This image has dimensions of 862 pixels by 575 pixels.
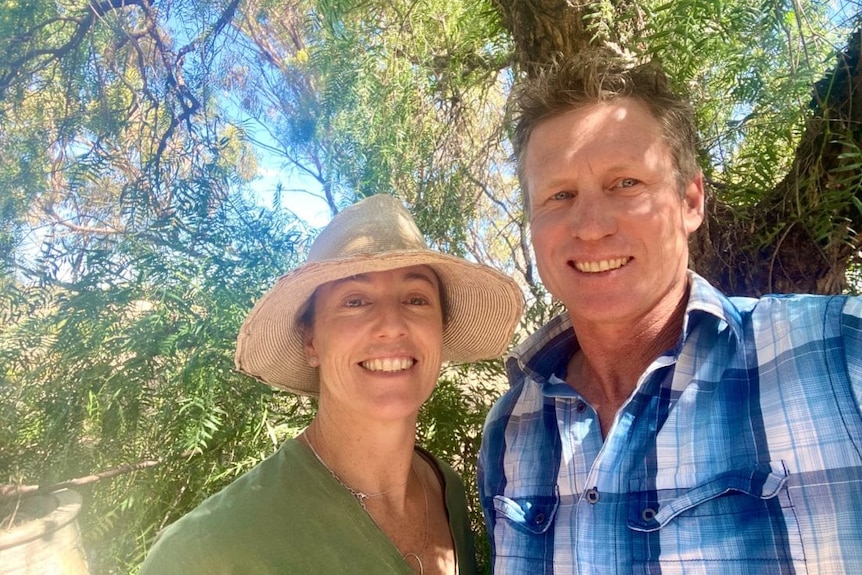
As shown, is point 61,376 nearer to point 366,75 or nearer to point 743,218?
point 366,75

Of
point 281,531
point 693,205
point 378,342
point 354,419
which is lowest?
point 281,531

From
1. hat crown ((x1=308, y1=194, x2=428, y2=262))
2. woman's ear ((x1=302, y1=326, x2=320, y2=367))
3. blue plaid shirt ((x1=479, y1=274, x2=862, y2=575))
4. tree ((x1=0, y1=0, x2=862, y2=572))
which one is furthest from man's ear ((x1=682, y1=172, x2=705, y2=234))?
woman's ear ((x1=302, y1=326, x2=320, y2=367))

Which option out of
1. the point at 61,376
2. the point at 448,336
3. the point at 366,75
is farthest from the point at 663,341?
the point at 61,376

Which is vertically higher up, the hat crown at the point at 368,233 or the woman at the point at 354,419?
the hat crown at the point at 368,233

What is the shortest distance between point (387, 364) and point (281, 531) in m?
0.36

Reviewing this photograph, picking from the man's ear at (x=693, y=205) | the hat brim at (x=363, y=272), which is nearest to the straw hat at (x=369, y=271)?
the hat brim at (x=363, y=272)

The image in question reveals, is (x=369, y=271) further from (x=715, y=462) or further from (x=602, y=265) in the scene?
(x=715, y=462)

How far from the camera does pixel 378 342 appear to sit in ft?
3.67

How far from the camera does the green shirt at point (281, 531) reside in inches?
36.1

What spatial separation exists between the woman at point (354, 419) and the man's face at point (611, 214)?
20 centimetres

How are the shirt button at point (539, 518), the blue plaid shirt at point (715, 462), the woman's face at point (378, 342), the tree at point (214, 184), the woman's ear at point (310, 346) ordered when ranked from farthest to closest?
the tree at point (214, 184), the woman's ear at point (310, 346), the woman's face at point (378, 342), the shirt button at point (539, 518), the blue plaid shirt at point (715, 462)

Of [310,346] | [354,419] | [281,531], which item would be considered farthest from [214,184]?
[281,531]

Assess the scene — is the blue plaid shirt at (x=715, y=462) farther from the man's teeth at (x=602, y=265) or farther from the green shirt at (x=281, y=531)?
the green shirt at (x=281, y=531)

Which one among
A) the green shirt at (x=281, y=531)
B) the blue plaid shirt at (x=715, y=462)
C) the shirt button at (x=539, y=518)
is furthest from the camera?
the shirt button at (x=539, y=518)
